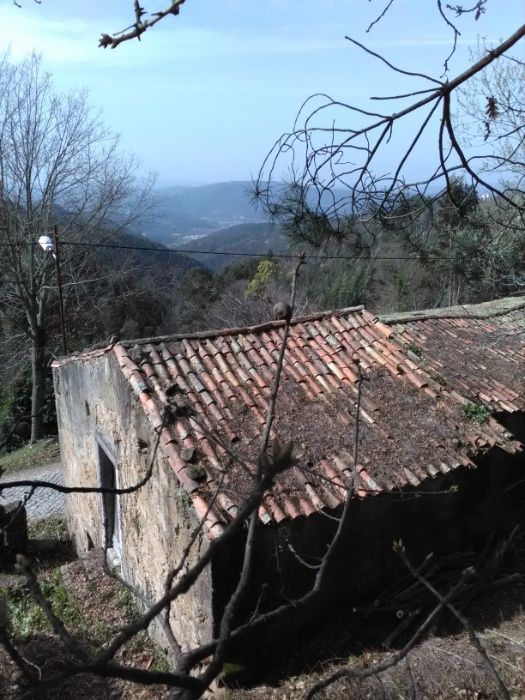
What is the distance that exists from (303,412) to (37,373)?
1619 centimetres

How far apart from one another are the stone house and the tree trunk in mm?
12716

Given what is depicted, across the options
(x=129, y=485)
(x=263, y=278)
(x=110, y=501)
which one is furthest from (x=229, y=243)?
(x=129, y=485)

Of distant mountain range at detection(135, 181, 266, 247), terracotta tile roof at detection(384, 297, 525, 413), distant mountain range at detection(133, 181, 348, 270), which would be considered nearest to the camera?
terracotta tile roof at detection(384, 297, 525, 413)

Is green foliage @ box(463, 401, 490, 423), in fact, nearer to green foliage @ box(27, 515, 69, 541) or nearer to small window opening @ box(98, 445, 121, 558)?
small window opening @ box(98, 445, 121, 558)

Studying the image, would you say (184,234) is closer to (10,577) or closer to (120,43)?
(10,577)

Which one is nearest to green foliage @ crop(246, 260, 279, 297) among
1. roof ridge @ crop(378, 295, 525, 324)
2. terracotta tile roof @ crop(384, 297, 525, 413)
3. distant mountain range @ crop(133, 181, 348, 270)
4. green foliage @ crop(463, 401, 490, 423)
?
distant mountain range @ crop(133, 181, 348, 270)

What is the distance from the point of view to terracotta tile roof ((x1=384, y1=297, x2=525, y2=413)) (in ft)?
Result: 23.6

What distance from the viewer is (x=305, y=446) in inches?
231

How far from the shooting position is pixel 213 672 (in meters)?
1.59

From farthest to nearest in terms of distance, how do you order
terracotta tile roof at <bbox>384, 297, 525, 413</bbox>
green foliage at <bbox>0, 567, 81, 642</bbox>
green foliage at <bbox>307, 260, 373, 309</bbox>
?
1. green foliage at <bbox>307, 260, 373, 309</bbox>
2. green foliage at <bbox>0, 567, 81, 642</bbox>
3. terracotta tile roof at <bbox>384, 297, 525, 413</bbox>

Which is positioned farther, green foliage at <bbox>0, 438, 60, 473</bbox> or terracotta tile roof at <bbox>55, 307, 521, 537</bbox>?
green foliage at <bbox>0, 438, 60, 473</bbox>

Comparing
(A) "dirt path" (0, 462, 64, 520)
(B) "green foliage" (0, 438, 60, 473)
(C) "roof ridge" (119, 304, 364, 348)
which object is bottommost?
(B) "green foliage" (0, 438, 60, 473)

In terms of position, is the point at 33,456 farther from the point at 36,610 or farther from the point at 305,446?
the point at 305,446

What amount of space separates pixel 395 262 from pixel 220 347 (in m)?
22.7
